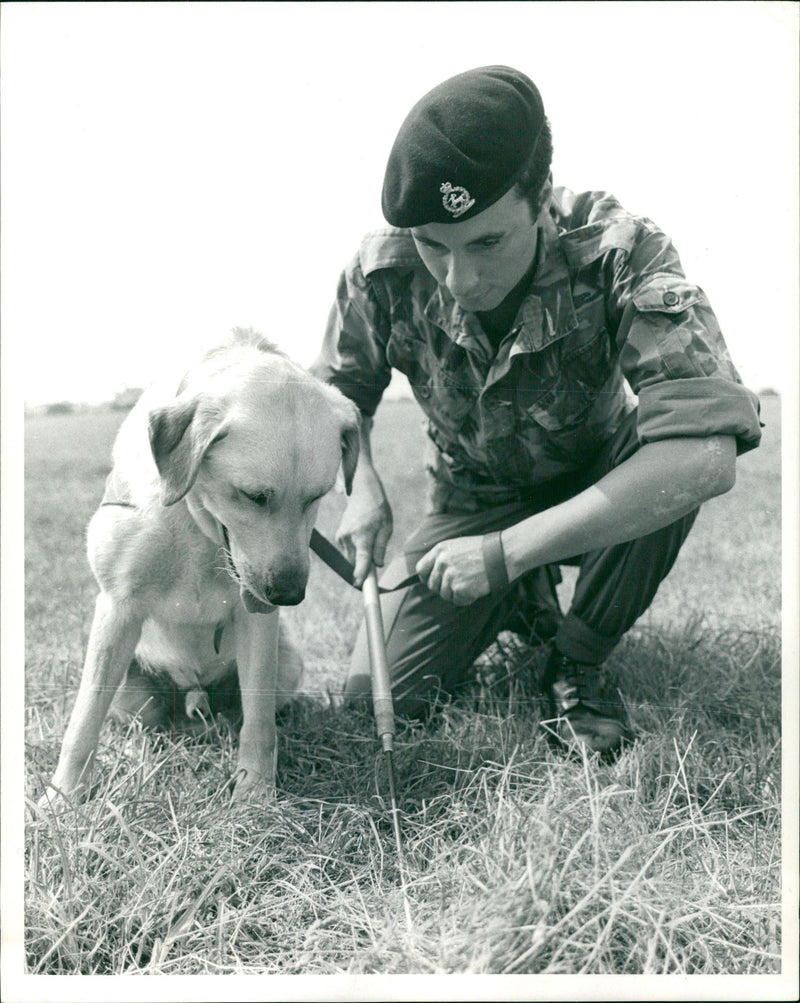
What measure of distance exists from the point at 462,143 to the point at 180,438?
1048 millimetres

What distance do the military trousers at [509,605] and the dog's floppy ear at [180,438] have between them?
0.92m

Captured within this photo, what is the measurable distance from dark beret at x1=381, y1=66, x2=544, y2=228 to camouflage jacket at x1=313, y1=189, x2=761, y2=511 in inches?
10.3

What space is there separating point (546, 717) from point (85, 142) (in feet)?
7.10

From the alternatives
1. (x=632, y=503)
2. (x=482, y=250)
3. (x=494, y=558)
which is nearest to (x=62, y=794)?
(x=494, y=558)

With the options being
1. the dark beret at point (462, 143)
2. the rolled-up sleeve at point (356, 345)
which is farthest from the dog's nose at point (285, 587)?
the dark beret at point (462, 143)

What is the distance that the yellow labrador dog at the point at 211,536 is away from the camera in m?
2.36

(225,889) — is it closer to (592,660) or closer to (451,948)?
(451,948)

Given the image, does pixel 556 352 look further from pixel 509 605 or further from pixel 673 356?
pixel 509 605

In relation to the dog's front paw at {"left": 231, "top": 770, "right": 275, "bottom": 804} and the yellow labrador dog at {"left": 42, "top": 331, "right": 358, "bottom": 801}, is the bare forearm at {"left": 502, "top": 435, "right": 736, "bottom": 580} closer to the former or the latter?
the yellow labrador dog at {"left": 42, "top": 331, "right": 358, "bottom": 801}

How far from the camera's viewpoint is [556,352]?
2816 millimetres

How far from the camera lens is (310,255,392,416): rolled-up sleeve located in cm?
279

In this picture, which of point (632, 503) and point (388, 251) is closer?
point (632, 503)

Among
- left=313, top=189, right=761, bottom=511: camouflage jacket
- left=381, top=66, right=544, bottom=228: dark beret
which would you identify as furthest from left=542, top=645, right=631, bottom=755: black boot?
left=381, top=66, right=544, bottom=228: dark beret

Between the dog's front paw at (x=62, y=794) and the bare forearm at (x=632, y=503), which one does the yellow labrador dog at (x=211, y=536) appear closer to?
the dog's front paw at (x=62, y=794)
